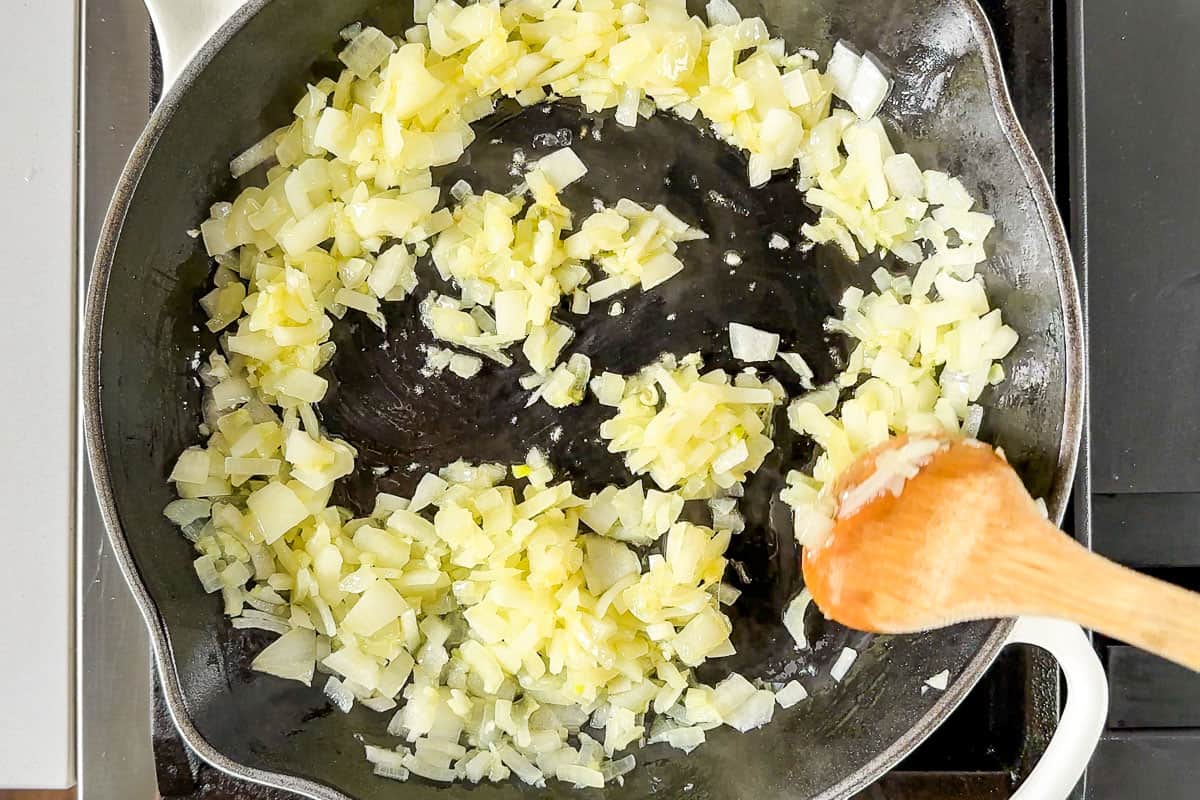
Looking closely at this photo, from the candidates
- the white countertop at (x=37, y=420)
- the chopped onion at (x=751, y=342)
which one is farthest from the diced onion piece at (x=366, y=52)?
the chopped onion at (x=751, y=342)

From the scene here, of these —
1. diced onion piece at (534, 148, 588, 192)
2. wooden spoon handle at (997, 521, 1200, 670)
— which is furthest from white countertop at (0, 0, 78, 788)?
wooden spoon handle at (997, 521, 1200, 670)

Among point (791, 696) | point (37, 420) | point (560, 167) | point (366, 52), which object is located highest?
point (366, 52)

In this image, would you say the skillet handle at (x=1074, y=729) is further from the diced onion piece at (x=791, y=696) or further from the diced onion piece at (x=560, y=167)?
the diced onion piece at (x=560, y=167)

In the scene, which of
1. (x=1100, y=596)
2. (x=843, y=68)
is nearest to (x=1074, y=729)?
(x=1100, y=596)

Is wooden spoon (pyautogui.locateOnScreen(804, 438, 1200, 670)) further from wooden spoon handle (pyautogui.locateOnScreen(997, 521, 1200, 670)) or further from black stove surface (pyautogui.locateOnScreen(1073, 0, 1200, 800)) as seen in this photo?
black stove surface (pyautogui.locateOnScreen(1073, 0, 1200, 800))

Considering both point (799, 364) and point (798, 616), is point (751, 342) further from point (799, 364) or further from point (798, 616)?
point (798, 616)

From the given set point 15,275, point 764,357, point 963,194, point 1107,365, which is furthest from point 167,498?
point 1107,365
